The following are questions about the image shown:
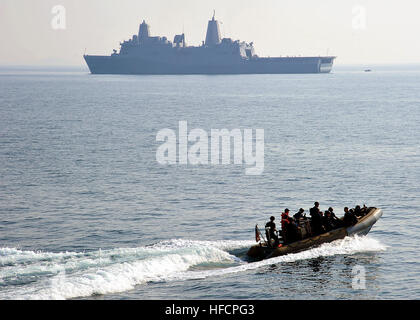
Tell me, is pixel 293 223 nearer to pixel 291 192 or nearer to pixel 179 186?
pixel 291 192

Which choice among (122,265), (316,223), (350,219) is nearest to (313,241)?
(316,223)

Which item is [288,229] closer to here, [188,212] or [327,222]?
[327,222]

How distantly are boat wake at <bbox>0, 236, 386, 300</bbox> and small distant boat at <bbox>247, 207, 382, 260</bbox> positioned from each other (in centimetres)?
22

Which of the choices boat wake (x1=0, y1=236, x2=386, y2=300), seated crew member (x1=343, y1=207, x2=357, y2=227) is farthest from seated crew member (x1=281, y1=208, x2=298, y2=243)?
seated crew member (x1=343, y1=207, x2=357, y2=227)

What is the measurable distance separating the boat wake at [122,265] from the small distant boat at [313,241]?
22 cm

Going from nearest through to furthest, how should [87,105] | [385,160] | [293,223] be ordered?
[293,223] → [385,160] → [87,105]

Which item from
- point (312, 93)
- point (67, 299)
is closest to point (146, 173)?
point (67, 299)

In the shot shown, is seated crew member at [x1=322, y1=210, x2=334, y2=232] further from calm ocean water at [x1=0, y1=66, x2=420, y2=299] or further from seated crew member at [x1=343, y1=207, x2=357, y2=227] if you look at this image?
seated crew member at [x1=343, y1=207, x2=357, y2=227]

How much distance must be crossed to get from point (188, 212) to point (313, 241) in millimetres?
9397

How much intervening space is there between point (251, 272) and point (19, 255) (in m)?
8.41

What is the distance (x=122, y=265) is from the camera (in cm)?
2128

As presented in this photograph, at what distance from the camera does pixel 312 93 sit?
13588 centimetres

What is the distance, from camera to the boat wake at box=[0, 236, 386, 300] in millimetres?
19344

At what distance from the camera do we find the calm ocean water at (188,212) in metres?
20.5
